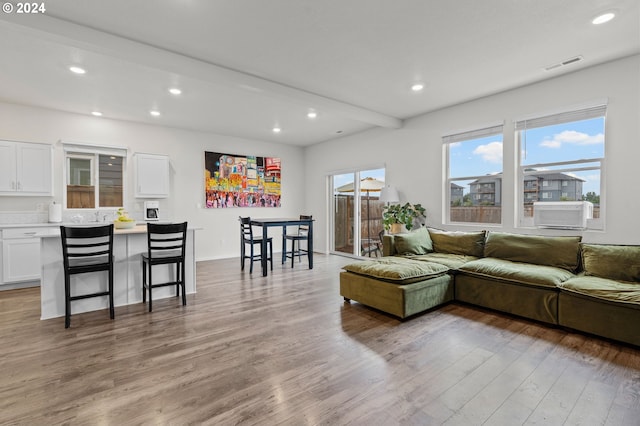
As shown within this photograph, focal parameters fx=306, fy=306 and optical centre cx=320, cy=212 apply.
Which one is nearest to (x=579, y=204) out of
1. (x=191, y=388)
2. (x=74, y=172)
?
(x=191, y=388)

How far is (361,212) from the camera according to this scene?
6.93 m

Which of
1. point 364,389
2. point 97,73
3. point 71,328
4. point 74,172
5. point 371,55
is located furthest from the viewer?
point 74,172

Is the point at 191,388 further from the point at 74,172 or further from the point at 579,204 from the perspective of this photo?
the point at 74,172

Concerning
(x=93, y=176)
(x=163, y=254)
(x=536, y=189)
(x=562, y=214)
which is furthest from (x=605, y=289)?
(x=93, y=176)

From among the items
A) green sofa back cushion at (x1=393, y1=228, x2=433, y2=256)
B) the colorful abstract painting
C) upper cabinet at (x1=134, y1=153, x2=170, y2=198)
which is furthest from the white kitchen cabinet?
green sofa back cushion at (x1=393, y1=228, x2=433, y2=256)

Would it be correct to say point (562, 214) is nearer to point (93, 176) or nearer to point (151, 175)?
point (151, 175)

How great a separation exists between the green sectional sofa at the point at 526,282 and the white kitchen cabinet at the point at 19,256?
4.61 m

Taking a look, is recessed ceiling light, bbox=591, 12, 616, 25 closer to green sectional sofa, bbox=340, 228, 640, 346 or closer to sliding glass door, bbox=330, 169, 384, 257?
green sectional sofa, bbox=340, 228, 640, 346

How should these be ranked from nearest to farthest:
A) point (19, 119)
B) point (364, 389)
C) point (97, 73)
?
point (364, 389) → point (97, 73) → point (19, 119)

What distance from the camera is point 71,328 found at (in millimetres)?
2959

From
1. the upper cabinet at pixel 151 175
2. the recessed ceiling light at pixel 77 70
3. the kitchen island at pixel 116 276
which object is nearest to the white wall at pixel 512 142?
the upper cabinet at pixel 151 175

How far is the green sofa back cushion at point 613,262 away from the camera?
296cm

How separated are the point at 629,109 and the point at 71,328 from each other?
247 inches

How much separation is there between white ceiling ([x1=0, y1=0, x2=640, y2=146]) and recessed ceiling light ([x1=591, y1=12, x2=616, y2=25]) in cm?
4
